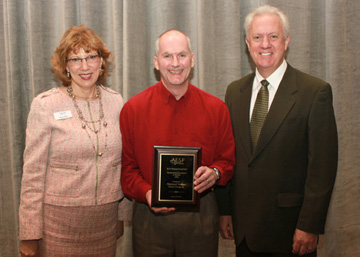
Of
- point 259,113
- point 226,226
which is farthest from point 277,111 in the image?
point 226,226

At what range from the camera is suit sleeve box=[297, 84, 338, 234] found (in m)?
1.95

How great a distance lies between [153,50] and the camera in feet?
10.3

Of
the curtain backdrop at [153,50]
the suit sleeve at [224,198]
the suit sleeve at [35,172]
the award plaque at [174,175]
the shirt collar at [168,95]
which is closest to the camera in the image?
the award plaque at [174,175]

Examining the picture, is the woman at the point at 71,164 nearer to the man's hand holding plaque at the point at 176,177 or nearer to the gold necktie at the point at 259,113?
the man's hand holding plaque at the point at 176,177

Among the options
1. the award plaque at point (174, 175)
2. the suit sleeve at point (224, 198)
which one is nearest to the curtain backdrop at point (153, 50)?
the suit sleeve at point (224, 198)

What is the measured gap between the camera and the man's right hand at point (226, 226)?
2.41m

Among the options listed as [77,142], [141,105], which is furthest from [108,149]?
[141,105]

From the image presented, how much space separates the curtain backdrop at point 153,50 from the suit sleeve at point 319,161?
119 centimetres

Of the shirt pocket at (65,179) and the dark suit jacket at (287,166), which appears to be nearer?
the dark suit jacket at (287,166)

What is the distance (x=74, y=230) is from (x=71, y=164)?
16.9 inches

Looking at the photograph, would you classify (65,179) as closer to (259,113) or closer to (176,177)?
(176,177)

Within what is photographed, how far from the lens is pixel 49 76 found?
3.08 m

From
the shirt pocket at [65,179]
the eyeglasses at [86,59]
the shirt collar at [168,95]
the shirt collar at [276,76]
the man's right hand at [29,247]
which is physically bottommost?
the man's right hand at [29,247]

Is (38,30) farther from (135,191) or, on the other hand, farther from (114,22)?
(135,191)
